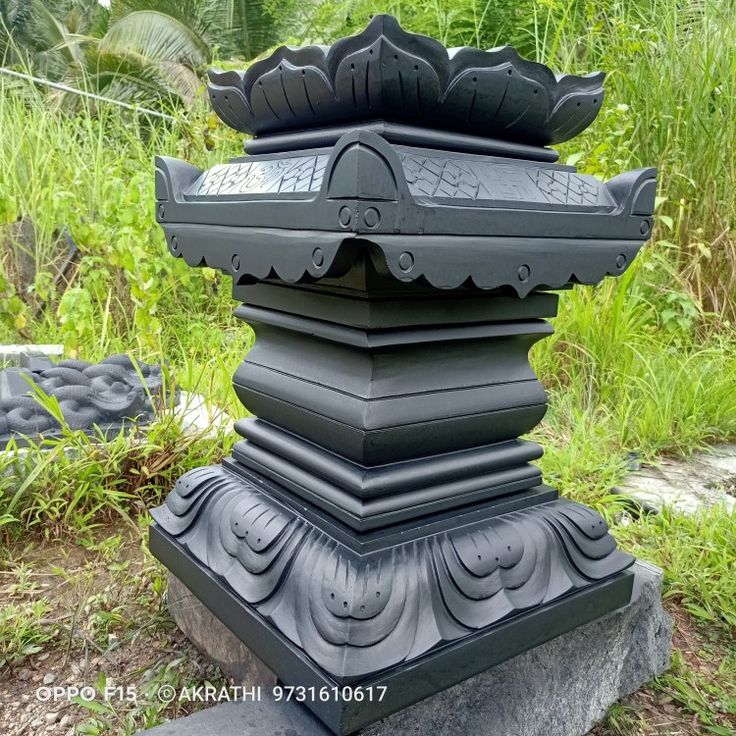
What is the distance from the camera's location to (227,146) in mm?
4867

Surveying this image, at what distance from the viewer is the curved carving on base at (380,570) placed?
1.19m

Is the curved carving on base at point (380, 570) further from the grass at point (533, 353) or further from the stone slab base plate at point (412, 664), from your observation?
the grass at point (533, 353)

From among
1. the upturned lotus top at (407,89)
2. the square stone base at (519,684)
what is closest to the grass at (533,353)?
the square stone base at (519,684)

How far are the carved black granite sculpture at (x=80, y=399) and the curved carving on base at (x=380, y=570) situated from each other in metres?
0.98

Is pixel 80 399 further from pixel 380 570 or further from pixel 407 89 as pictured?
pixel 407 89

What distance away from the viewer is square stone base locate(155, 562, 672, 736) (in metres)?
1.22

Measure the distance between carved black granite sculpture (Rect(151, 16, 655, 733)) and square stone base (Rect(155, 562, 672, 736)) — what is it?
6 centimetres

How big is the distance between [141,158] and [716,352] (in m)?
3.77

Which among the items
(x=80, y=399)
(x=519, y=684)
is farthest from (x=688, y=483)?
(x=80, y=399)

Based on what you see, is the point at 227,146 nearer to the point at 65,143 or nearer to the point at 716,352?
the point at 65,143

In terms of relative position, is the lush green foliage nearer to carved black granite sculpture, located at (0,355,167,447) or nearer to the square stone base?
carved black granite sculpture, located at (0,355,167,447)

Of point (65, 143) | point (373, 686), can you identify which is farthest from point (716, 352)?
point (65, 143)

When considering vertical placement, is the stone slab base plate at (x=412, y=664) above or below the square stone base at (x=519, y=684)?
above

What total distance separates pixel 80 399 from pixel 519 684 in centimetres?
184
